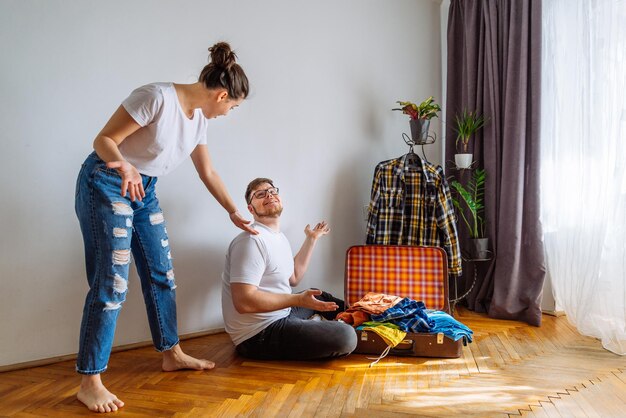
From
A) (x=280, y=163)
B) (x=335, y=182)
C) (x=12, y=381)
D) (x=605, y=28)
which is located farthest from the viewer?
(x=335, y=182)

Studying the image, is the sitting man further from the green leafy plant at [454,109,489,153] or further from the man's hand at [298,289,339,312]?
the green leafy plant at [454,109,489,153]

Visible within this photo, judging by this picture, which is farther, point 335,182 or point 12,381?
point 335,182

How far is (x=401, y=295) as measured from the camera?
2.75 m

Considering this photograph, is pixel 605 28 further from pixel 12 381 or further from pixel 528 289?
pixel 12 381

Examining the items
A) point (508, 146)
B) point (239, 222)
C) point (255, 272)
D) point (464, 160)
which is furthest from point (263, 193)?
point (508, 146)

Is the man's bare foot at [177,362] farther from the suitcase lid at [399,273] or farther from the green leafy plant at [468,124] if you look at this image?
the green leafy plant at [468,124]

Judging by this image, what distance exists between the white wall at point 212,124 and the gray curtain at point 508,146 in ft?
1.42

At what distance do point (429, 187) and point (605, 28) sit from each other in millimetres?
1157

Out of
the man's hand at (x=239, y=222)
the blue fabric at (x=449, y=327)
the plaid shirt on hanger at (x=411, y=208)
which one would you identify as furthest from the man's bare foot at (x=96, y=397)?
the plaid shirt on hanger at (x=411, y=208)

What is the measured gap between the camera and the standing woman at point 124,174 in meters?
1.69

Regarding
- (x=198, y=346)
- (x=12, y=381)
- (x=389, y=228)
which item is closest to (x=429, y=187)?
(x=389, y=228)

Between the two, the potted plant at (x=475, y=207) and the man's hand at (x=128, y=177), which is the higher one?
the man's hand at (x=128, y=177)

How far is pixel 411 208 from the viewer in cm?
297

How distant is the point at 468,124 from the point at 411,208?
63 cm
